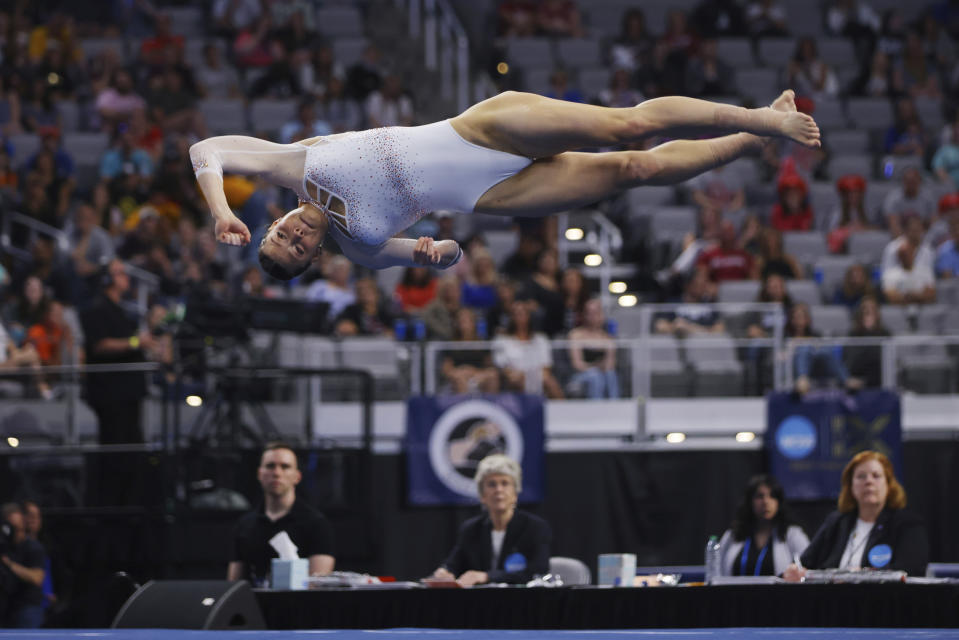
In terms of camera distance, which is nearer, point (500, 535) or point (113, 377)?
point (500, 535)

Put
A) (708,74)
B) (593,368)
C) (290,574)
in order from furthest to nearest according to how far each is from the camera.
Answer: (708,74) < (593,368) < (290,574)

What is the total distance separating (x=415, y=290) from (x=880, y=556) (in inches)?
211

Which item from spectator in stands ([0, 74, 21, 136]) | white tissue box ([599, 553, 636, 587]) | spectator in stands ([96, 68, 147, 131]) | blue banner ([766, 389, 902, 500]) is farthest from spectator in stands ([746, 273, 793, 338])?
spectator in stands ([0, 74, 21, 136])

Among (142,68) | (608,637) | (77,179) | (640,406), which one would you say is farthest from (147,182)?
(608,637)

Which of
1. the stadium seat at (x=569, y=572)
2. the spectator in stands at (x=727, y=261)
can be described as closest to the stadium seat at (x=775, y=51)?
the spectator in stands at (x=727, y=261)

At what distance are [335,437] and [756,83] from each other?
6895 millimetres

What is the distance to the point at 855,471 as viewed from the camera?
709cm

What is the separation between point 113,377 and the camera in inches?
381

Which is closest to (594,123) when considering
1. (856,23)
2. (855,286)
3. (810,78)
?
(855,286)

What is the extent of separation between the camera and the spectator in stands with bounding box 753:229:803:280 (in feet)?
37.7

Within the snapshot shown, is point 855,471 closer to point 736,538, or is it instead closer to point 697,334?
point 736,538

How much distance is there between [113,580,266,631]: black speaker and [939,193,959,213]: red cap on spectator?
7694mm

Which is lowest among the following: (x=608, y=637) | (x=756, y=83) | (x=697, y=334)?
(x=608, y=637)

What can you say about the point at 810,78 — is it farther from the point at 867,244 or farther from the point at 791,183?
the point at 867,244
